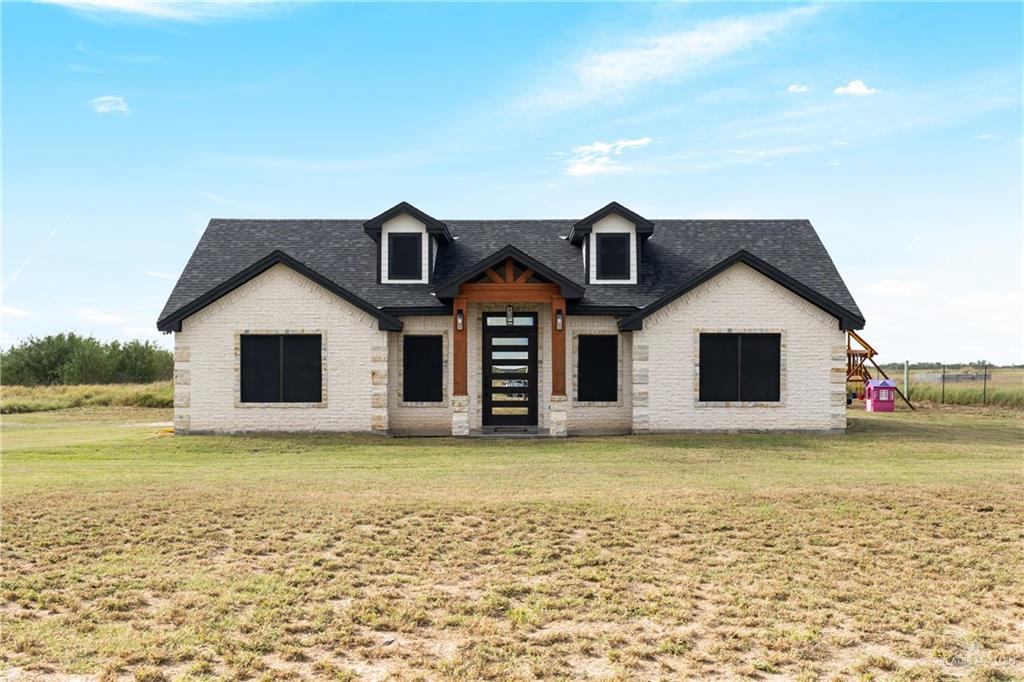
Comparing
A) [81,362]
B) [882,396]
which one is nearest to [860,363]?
[882,396]

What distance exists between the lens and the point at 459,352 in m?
20.9

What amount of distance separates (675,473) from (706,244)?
41.1 ft

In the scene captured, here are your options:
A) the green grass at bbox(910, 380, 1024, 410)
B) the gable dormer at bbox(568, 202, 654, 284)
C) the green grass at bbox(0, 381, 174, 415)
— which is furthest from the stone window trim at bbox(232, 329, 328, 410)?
the green grass at bbox(910, 380, 1024, 410)

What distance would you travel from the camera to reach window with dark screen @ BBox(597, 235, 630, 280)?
2317 centimetres

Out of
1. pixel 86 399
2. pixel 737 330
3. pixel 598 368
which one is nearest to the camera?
pixel 737 330

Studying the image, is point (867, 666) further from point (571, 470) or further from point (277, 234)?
point (277, 234)

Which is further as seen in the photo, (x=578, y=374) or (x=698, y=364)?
(x=578, y=374)

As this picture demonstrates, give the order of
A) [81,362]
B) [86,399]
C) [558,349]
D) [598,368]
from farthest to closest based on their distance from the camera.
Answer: [81,362], [86,399], [598,368], [558,349]

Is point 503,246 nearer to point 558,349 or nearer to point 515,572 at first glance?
point 558,349

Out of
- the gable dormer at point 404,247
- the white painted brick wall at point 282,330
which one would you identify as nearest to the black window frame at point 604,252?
the gable dormer at point 404,247

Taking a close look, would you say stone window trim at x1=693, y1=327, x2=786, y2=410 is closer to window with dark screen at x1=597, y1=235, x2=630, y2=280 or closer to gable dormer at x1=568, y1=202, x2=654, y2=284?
gable dormer at x1=568, y1=202, x2=654, y2=284

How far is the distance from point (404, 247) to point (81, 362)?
3865 cm

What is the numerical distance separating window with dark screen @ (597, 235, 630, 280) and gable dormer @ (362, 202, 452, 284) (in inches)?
176

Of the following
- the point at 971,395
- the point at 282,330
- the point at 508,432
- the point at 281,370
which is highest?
the point at 282,330
